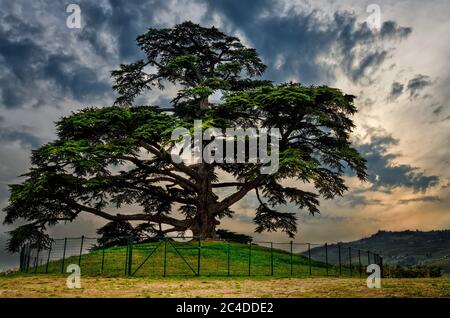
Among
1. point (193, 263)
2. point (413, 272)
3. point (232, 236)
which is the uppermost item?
point (232, 236)

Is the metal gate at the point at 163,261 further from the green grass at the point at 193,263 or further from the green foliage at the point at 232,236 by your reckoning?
the green foliage at the point at 232,236

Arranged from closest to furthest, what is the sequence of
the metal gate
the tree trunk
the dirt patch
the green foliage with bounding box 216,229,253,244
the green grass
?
1. the dirt patch
2. the metal gate
3. the green grass
4. the tree trunk
5. the green foliage with bounding box 216,229,253,244

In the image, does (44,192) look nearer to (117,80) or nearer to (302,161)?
(117,80)

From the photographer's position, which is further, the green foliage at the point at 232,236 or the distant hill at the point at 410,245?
the distant hill at the point at 410,245

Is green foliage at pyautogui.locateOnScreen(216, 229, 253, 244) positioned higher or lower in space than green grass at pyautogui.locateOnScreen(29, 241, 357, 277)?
higher

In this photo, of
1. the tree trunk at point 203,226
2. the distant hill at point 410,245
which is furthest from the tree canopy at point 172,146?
the distant hill at point 410,245

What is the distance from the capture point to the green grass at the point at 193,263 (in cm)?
2633

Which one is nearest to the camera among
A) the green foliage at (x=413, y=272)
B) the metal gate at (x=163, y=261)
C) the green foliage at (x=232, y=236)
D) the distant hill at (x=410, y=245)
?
the metal gate at (x=163, y=261)

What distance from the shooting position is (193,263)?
29.0 meters

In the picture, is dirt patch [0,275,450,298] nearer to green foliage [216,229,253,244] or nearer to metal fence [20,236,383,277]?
metal fence [20,236,383,277]

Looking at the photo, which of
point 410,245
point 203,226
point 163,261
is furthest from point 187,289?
point 410,245

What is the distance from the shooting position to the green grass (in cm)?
2633

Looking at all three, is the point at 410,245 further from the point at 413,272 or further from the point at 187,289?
the point at 187,289

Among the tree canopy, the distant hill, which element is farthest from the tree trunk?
the distant hill
